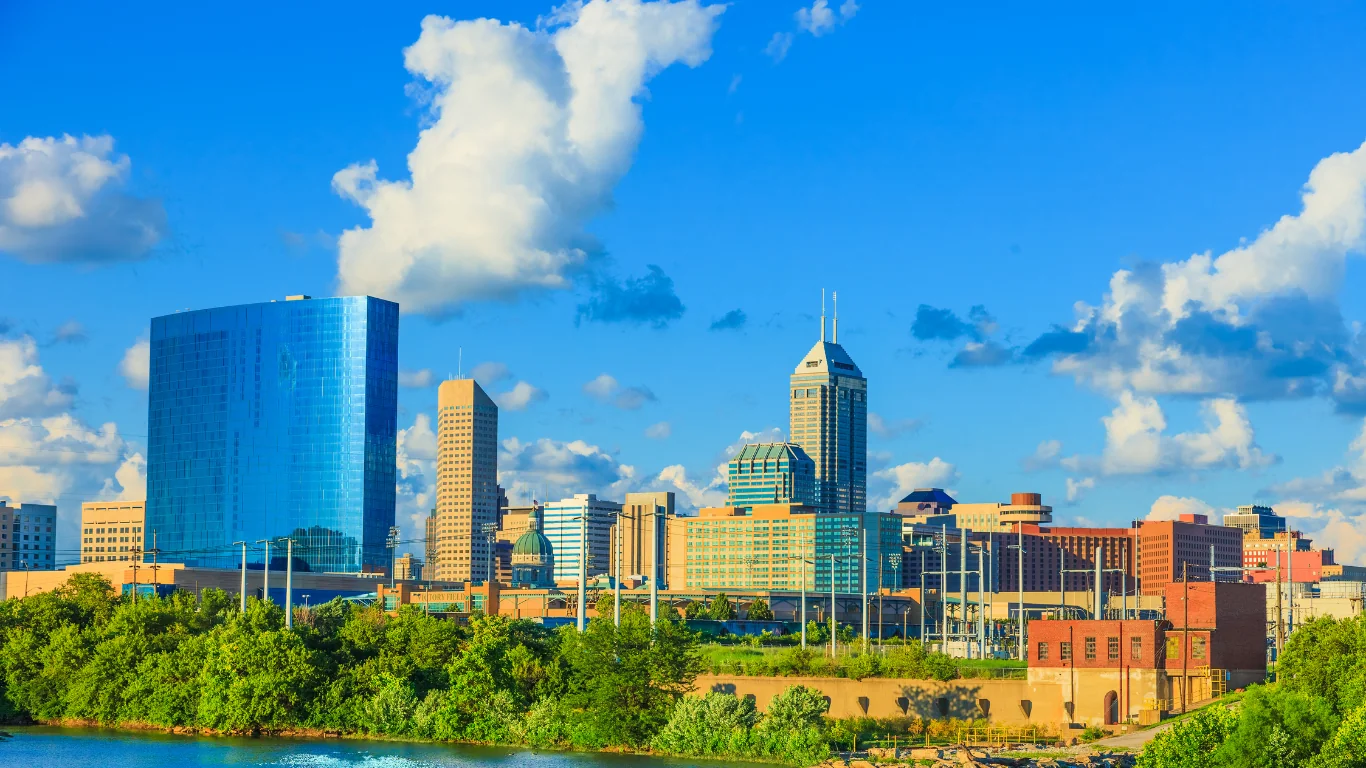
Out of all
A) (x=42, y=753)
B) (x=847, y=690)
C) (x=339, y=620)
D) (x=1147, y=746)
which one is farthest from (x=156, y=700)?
(x=1147, y=746)

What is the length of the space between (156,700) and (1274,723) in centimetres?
7066

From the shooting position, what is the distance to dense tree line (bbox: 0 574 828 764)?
9181cm

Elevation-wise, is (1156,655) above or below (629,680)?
above

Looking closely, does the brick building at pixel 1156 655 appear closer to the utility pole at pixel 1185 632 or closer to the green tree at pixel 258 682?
the utility pole at pixel 1185 632

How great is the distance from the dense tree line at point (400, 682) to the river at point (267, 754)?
2428 mm

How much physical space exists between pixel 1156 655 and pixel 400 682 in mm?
45864

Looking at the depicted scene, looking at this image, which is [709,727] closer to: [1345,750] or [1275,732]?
[1275,732]

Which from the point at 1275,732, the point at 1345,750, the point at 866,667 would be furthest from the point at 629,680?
the point at 1345,750

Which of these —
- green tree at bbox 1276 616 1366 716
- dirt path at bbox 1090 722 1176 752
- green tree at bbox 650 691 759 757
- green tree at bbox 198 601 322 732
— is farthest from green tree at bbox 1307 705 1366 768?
green tree at bbox 198 601 322 732

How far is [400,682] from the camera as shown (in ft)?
332

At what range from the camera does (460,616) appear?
567 feet

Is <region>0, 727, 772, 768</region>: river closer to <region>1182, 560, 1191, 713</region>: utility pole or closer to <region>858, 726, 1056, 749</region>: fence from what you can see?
<region>858, 726, 1056, 749</region>: fence

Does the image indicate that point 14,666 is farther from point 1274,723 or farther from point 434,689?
point 1274,723

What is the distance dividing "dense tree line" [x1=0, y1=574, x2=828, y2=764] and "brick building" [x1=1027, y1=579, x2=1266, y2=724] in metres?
15.8
